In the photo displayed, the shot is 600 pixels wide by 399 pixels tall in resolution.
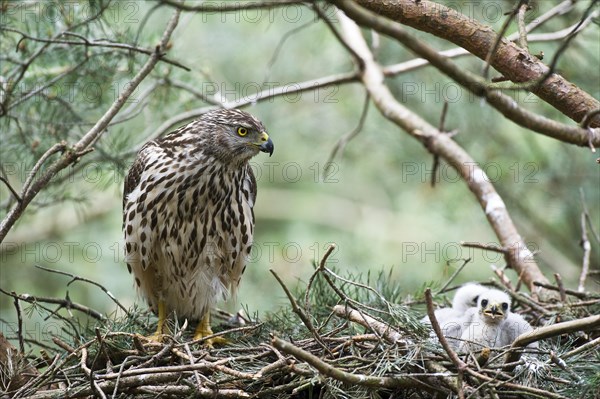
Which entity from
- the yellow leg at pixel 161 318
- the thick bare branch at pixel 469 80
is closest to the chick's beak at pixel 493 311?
the thick bare branch at pixel 469 80

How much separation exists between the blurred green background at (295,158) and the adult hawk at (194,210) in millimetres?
433

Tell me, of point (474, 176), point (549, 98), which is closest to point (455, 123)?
point (474, 176)

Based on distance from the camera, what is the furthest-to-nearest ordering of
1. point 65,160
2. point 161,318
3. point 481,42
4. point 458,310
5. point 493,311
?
point 161,318 → point 458,310 → point 493,311 → point 65,160 → point 481,42

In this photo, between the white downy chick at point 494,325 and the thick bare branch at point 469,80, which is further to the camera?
the white downy chick at point 494,325

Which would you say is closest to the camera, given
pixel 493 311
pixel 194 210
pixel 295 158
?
pixel 493 311

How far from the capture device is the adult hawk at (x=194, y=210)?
5523 mm

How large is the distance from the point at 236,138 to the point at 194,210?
581 millimetres

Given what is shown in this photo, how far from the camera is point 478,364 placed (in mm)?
4035

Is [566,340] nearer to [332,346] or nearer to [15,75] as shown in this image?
[332,346]

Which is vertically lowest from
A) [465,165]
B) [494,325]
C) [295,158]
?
[494,325]

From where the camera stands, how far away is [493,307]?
497 centimetres

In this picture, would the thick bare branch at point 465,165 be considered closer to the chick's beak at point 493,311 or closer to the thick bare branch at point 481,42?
the chick's beak at point 493,311

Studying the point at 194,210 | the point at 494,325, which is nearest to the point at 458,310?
the point at 494,325

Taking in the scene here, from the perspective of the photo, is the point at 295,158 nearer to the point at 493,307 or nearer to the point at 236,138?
the point at 236,138
